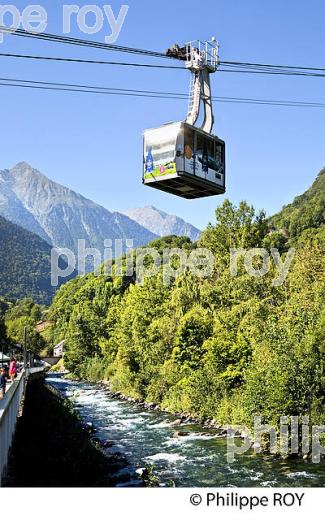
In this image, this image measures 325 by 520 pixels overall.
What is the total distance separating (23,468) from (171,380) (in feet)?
102

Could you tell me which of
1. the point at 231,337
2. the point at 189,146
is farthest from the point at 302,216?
the point at 189,146

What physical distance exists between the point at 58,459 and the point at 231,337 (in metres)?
23.0

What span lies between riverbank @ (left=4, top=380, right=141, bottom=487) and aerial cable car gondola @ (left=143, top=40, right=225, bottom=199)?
1271 cm

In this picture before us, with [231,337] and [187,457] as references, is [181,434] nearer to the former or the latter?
[187,457]

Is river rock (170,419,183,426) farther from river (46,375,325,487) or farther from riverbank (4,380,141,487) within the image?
riverbank (4,380,141,487)

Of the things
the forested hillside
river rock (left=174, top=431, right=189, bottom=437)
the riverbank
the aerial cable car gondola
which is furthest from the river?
the forested hillside

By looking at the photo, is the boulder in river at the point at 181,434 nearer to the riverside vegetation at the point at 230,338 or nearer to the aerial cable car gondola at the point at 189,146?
the riverside vegetation at the point at 230,338

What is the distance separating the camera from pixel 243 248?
206 ft

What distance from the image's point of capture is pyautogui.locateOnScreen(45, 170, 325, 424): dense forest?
1377 inches

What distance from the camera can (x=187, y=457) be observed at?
3534 centimetres

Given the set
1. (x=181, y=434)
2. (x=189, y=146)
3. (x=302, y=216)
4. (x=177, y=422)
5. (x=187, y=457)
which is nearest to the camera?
(x=189, y=146)

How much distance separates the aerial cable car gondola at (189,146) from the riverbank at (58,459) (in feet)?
41.7

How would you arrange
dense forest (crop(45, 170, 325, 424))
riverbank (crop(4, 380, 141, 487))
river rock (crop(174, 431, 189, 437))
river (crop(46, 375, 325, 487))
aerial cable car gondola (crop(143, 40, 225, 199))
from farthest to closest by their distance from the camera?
river rock (crop(174, 431, 189, 437))
dense forest (crop(45, 170, 325, 424))
river (crop(46, 375, 325, 487))
riverbank (crop(4, 380, 141, 487))
aerial cable car gondola (crop(143, 40, 225, 199))

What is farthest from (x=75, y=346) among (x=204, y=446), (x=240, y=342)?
(x=204, y=446)
